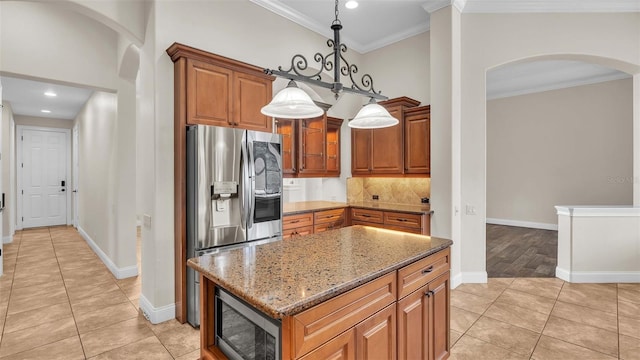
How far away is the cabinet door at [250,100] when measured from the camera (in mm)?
3154

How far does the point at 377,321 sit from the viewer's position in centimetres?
Answer: 155

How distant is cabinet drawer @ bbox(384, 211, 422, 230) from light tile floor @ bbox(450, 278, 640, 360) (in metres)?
0.90

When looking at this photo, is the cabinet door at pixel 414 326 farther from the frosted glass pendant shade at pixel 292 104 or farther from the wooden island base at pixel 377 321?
the frosted glass pendant shade at pixel 292 104

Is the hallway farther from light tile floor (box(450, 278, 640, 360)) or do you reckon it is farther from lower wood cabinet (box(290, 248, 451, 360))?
light tile floor (box(450, 278, 640, 360))

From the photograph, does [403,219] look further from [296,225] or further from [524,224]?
[524,224]

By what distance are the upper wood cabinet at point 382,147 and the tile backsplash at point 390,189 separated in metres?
0.31

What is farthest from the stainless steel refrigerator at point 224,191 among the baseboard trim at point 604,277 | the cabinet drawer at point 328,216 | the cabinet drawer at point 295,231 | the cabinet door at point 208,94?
the baseboard trim at point 604,277

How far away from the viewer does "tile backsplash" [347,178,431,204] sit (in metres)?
4.56

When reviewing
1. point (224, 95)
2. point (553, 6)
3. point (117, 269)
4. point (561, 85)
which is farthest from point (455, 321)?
point (561, 85)

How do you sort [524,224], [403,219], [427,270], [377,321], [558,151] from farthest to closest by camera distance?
1. [524,224]
2. [558,151]
3. [403,219]
4. [427,270]
5. [377,321]

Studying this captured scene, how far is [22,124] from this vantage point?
741cm

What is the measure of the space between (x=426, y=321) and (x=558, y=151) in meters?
7.23

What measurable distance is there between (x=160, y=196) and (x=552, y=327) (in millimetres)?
3846

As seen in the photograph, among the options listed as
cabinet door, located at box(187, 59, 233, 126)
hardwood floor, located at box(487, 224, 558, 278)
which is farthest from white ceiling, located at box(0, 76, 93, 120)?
hardwood floor, located at box(487, 224, 558, 278)
